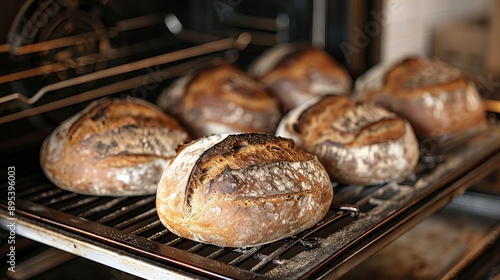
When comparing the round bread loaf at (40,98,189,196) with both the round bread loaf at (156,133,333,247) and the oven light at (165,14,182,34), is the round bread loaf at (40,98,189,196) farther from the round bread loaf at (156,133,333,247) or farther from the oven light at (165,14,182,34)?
the oven light at (165,14,182,34)

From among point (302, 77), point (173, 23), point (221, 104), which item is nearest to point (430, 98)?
point (302, 77)

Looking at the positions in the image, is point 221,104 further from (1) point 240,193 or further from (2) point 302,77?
(1) point 240,193

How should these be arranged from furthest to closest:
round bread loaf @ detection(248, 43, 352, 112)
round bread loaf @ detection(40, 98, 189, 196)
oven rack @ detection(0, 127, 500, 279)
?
round bread loaf @ detection(248, 43, 352, 112) → round bread loaf @ detection(40, 98, 189, 196) → oven rack @ detection(0, 127, 500, 279)

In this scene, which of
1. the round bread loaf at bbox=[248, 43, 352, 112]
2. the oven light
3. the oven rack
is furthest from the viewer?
the oven light

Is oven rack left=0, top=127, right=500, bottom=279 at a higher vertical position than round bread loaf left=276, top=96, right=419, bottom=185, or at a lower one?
lower

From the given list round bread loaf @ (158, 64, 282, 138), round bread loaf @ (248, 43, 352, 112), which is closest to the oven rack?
round bread loaf @ (158, 64, 282, 138)

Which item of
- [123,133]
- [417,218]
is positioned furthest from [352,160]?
[123,133]

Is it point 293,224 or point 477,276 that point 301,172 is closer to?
point 293,224
